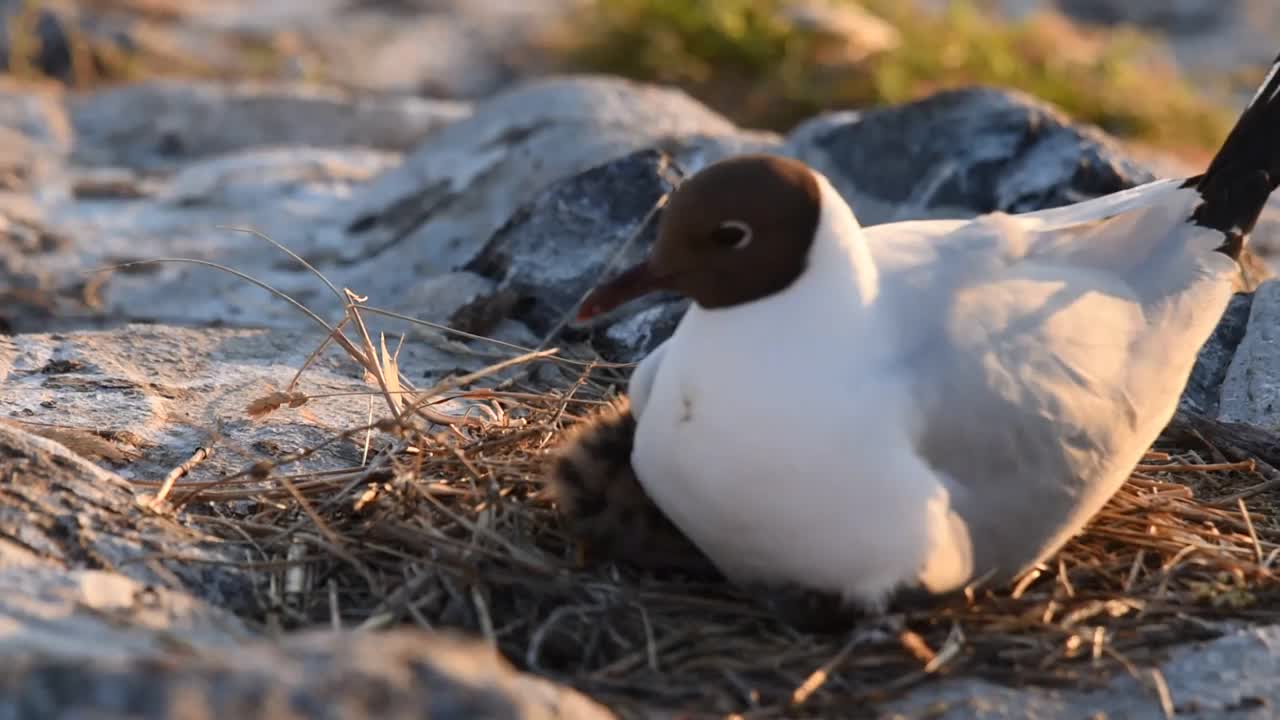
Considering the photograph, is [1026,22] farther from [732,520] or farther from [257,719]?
[257,719]

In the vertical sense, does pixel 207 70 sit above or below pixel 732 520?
below

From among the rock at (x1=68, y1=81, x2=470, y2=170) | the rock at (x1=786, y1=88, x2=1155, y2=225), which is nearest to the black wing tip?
the rock at (x1=786, y1=88, x2=1155, y2=225)

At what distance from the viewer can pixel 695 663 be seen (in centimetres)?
308

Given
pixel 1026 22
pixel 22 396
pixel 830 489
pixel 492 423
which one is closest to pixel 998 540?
pixel 830 489

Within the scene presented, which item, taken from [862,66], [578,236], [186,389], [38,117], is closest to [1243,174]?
[578,236]

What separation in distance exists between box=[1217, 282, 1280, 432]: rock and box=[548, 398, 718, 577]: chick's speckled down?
2.10 m

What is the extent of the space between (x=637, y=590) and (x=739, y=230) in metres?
0.80

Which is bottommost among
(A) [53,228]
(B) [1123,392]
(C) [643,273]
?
(A) [53,228]

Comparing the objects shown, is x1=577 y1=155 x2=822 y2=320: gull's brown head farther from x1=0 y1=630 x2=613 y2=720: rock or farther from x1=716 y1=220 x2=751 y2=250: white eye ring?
x1=0 y1=630 x2=613 y2=720: rock

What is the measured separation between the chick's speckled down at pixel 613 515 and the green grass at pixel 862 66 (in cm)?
617

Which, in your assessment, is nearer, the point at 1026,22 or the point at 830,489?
the point at 830,489

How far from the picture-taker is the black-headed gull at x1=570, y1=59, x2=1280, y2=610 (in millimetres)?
2992

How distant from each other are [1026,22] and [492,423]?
28.6ft

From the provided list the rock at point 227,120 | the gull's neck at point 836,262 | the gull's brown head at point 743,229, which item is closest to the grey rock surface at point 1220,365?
the gull's neck at point 836,262
